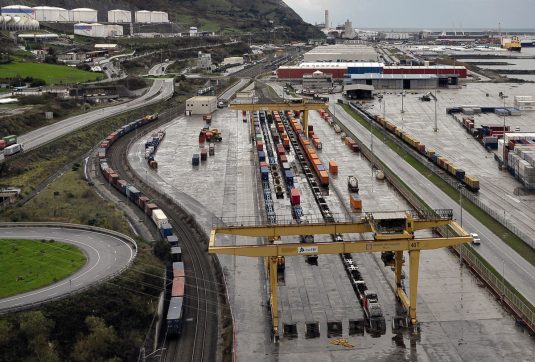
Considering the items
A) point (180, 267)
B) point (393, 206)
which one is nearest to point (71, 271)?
point (180, 267)

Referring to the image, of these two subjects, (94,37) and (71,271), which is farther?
(94,37)

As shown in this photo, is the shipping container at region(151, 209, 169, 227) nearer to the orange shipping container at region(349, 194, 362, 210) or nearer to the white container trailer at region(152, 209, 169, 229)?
the white container trailer at region(152, 209, 169, 229)

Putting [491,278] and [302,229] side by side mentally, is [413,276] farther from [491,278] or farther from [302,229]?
[491,278]

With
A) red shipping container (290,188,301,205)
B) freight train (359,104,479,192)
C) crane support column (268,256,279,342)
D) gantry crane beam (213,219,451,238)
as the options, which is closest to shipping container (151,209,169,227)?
red shipping container (290,188,301,205)

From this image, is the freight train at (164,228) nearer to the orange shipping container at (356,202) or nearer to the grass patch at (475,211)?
the orange shipping container at (356,202)

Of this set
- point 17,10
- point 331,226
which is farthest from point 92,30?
point 331,226

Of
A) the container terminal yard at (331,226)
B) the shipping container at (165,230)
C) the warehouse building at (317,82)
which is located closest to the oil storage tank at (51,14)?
the warehouse building at (317,82)

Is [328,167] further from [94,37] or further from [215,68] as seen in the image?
[94,37]
